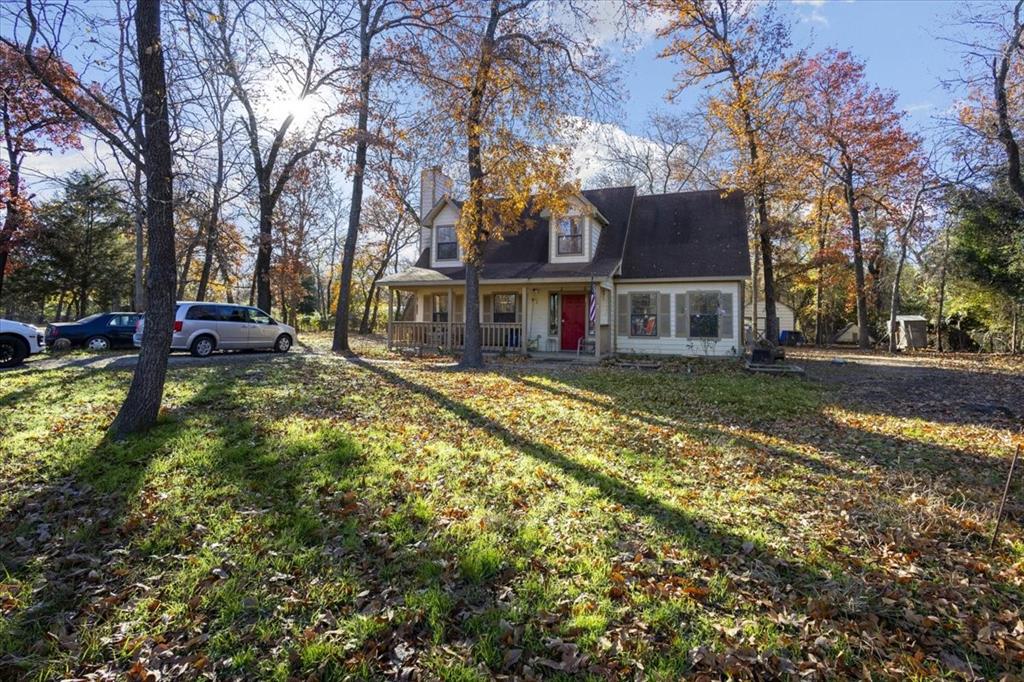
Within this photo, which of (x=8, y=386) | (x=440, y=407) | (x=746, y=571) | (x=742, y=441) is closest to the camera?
(x=746, y=571)

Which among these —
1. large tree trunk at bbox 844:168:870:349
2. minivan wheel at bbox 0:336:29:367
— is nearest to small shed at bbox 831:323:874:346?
large tree trunk at bbox 844:168:870:349

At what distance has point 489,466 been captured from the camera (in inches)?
217

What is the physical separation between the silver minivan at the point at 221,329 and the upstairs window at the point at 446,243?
6.60m

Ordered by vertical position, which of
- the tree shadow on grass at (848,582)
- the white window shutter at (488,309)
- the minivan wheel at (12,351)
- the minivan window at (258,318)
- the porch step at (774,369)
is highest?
the white window shutter at (488,309)

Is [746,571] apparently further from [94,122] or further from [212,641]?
[94,122]

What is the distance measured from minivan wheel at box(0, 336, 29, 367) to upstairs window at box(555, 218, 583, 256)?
15365mm

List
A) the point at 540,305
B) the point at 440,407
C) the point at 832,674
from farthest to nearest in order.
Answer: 1. the point at 540,305
2. the point at 440,407
3. the point at 832,674

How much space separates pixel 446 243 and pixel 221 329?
8729 mm

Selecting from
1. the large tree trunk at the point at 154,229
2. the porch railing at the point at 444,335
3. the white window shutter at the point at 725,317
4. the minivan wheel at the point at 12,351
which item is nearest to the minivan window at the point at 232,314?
the minivan wheel at the point at 12,351

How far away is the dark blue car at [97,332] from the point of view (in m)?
16.4

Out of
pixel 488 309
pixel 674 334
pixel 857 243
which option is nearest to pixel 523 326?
pixel 488 309

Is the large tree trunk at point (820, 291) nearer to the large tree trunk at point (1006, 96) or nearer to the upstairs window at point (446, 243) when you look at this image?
the large tree trunk at point (1006, 96)

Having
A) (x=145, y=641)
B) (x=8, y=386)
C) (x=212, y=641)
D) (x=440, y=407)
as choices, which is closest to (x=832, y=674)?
(x=212, y=641)

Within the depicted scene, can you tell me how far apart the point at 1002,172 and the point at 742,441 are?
11361mm
